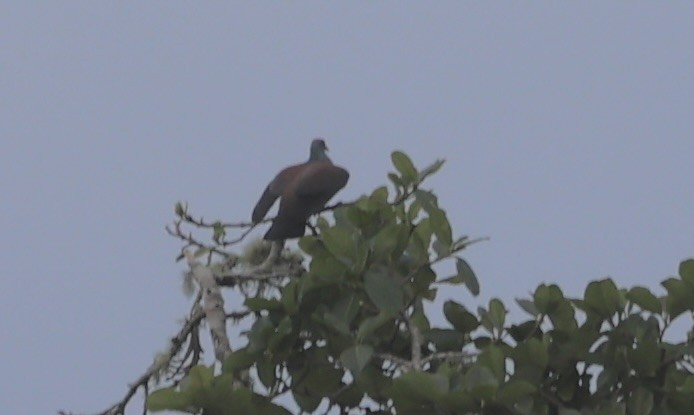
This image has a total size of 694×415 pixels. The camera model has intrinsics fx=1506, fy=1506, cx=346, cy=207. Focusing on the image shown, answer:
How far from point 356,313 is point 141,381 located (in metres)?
0.66

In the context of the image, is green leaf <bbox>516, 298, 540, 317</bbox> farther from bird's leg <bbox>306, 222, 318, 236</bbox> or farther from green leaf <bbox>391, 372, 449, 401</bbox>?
bird's leg <bbox>306, 222, 318, 236</bbox>

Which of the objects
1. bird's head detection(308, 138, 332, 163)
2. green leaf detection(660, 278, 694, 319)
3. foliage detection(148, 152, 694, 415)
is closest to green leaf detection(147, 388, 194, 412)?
foliage detection(148, 152, 694, 415)

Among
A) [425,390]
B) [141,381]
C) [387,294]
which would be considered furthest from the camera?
[141,381]

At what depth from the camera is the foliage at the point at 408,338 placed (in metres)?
3.02

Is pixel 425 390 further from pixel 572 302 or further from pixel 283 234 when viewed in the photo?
pixel 283 234

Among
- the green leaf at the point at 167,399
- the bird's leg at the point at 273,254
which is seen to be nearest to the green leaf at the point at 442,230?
the green leaf at the point at 167,399

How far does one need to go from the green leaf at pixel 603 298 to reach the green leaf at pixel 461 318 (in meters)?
0.25

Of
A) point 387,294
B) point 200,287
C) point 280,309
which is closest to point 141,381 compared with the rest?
point 200,287

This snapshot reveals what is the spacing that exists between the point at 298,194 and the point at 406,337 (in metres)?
1.07

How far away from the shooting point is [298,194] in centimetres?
427

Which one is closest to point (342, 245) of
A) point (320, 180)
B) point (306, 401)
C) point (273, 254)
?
point (306, 401)

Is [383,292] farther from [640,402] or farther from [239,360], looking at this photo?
[640,402]

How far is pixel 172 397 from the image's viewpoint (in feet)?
9.70

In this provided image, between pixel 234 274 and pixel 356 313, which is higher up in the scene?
pixel 234 274
